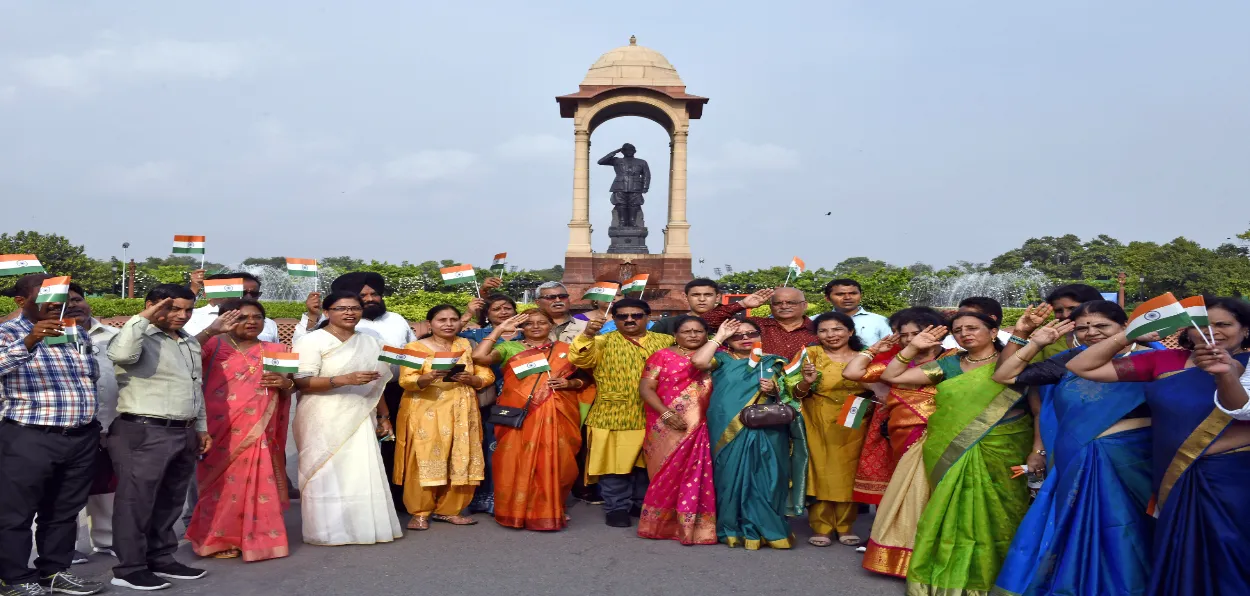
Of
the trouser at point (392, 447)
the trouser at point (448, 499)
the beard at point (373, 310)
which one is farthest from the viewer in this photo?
the beard at point (373, 310)

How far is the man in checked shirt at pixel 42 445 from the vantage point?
3.99 m

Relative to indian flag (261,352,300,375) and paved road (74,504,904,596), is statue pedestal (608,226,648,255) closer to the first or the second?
paved road (74,504,904,596)

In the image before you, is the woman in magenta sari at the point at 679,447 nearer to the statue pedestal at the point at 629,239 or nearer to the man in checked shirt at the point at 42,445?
the man in checked shirt at the point at 42,445

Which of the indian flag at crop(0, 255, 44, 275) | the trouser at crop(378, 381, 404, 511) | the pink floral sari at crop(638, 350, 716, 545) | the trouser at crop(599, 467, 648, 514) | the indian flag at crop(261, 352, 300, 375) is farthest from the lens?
the trouser at crop(378, 381, 404, 511)

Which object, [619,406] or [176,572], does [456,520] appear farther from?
[176,572]

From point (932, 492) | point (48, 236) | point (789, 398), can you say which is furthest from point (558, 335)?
Result: point (48, 236)

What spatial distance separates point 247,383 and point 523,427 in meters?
1.53

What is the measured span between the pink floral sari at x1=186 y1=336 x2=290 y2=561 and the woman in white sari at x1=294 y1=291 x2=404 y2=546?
19 cm

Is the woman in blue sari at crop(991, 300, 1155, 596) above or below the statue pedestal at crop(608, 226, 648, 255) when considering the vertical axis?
below

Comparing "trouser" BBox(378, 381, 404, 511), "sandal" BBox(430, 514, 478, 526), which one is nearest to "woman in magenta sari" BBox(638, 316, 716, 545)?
"sandal" BBox(430, 514, 478, 526)

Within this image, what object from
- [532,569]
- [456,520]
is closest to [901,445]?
[532,569]

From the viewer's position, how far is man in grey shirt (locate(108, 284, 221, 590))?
430cm

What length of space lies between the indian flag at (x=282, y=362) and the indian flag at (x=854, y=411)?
110 inches

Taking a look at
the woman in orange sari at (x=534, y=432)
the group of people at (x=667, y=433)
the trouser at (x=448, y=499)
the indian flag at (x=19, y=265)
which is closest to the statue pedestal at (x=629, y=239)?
the group of people at (x=667, y=433)
